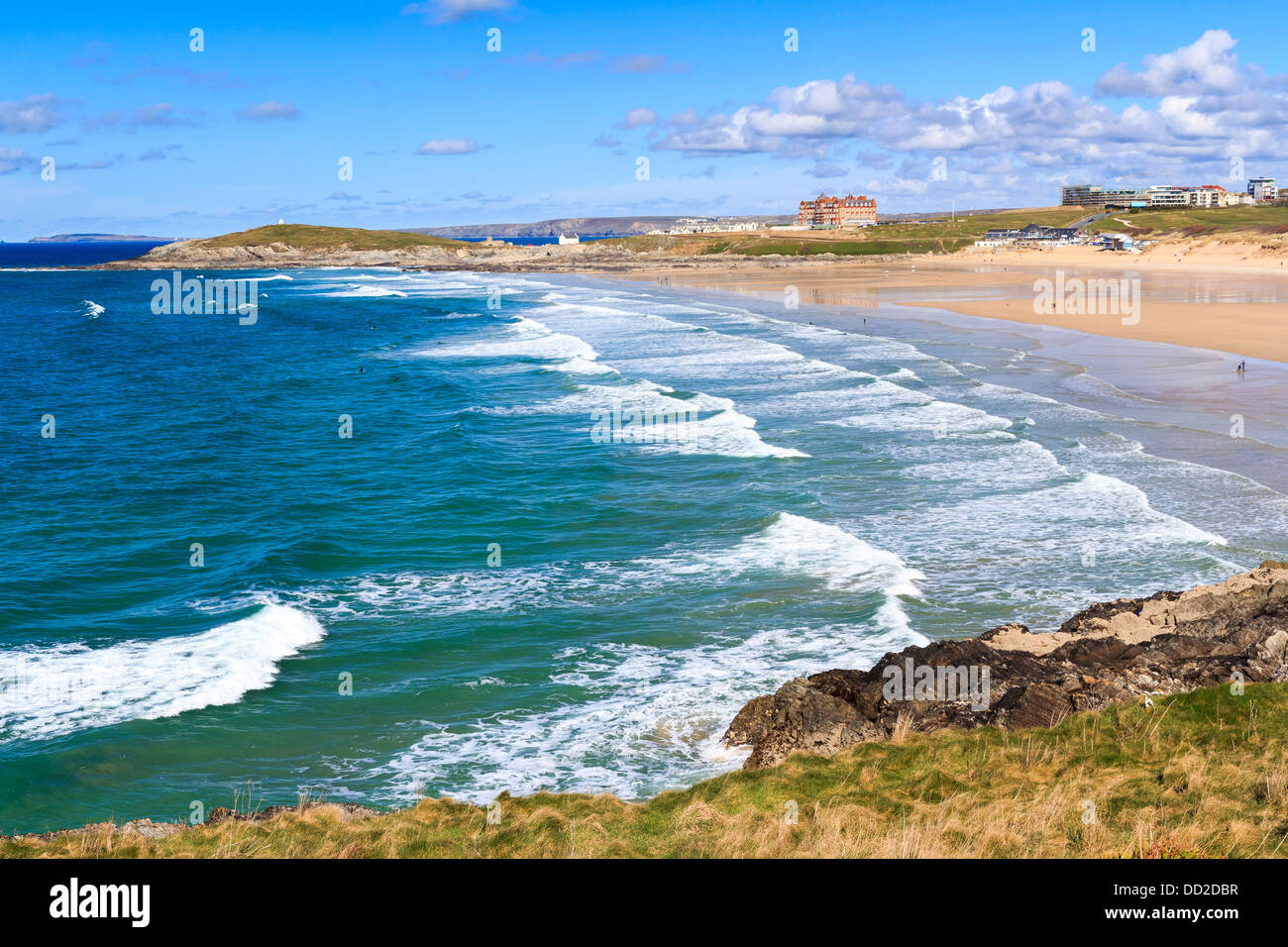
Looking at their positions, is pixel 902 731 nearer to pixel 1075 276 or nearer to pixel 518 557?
pixel 518 557

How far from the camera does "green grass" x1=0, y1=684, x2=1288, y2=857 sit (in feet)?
29.5

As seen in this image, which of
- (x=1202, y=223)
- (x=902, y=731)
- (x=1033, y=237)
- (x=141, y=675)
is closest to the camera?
(x=902, y=731)

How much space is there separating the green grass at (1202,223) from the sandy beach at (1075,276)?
10185 millimetres

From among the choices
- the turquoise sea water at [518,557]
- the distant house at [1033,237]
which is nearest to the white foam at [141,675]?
the turquoise sea water at [518,557]

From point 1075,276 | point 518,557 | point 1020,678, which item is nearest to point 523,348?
point 518,557

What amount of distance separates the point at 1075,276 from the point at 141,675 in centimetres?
10619

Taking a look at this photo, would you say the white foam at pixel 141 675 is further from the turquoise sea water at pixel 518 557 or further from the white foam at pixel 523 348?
the white foam at pixel 523 348

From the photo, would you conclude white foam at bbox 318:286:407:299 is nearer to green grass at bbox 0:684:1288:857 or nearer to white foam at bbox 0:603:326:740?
white foam at bbox 0:603:326:740

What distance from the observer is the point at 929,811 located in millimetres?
9938

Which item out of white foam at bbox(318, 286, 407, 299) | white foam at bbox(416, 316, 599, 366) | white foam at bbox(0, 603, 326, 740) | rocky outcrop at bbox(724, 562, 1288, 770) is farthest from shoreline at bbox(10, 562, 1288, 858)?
white foam at bbox(318, 286, 407, 299)

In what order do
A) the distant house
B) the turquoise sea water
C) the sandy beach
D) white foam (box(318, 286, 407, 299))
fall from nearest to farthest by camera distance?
the turquoise sea water, the sandy beach, white foam (box(318, 286, 407, 299)), the distant house

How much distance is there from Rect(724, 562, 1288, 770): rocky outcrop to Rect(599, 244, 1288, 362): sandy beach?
37.6 m

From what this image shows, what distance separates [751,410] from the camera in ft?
127

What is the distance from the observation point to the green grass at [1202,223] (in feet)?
427
